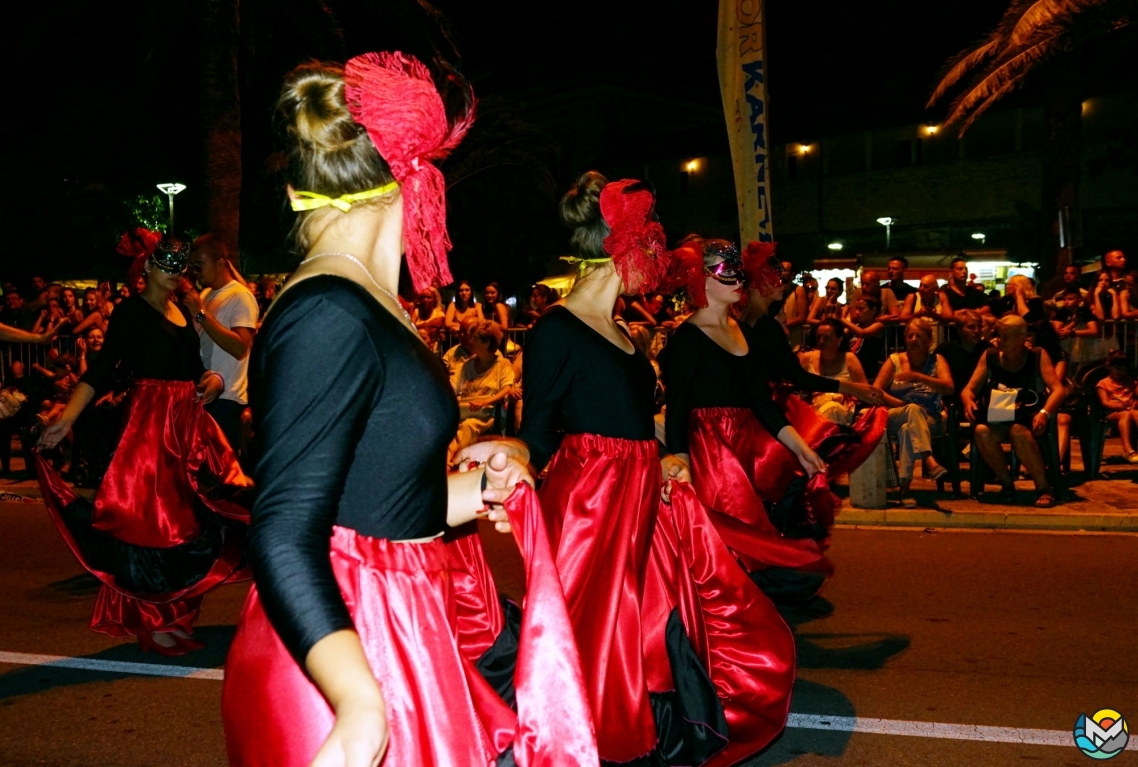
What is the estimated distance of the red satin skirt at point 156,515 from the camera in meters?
5.74

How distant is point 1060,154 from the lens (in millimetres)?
18531

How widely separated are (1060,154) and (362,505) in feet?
62.4

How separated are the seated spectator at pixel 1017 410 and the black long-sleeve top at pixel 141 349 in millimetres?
7452

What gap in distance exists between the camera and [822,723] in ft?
15.5

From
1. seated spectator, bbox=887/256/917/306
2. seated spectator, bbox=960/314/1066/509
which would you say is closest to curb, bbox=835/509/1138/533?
seated spectator, bbox=960/314/1066/509

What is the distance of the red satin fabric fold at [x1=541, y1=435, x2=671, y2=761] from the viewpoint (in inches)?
146

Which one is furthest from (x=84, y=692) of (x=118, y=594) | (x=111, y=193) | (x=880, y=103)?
(x=880, y=103)

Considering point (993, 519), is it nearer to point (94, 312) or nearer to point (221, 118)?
point (221, 118)

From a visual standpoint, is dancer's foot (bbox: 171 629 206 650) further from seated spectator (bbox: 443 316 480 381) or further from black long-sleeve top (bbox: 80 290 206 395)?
seated spectator (bbox: 443 316 480 381)

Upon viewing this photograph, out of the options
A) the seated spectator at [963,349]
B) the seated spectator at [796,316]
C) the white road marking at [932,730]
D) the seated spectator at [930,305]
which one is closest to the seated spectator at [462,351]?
the seated spectator at [796,316]

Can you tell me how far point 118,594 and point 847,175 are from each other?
3316cm

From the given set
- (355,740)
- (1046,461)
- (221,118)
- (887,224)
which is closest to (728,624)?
(355,740)

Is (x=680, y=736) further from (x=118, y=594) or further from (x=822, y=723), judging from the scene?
(x=118, y=594)

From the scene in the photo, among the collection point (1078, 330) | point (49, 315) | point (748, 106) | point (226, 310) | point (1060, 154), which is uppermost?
point (1060, 154)
